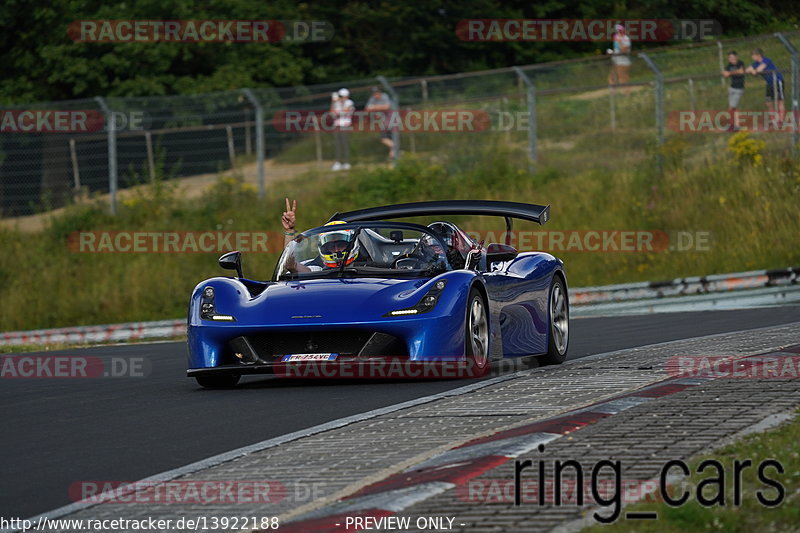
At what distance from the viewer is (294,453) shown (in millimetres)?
7031

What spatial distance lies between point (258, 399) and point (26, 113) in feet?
70.4

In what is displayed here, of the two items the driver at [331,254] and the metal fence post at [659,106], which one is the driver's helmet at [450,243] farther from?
the metal fence post at [659,106]

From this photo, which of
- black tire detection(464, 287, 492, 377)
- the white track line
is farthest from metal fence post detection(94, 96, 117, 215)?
the white track line

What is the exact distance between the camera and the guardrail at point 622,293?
20797 mm

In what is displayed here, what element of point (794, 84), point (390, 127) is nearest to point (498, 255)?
point (794, 84)

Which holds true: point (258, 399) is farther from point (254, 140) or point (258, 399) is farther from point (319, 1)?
point (319, 1)

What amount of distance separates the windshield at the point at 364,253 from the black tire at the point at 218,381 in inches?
39.0

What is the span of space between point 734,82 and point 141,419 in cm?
2065

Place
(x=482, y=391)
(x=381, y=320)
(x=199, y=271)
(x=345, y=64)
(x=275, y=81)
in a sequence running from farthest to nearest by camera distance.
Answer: (x=345, y=64) → (x=275, y=81) → (x=199, y=271) → (x=381, y=320) → (x=482, y=391)

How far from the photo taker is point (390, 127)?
96.2ft

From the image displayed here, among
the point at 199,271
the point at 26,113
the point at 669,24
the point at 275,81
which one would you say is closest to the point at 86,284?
the point at 199,271

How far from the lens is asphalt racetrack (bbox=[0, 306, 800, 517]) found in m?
6.95

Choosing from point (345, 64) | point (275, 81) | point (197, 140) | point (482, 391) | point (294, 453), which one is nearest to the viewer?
point (294, 453)

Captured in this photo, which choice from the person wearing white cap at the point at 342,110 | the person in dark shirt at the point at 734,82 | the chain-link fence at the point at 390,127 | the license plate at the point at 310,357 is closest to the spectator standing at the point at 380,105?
the chain-link fence at the point at 390,127
